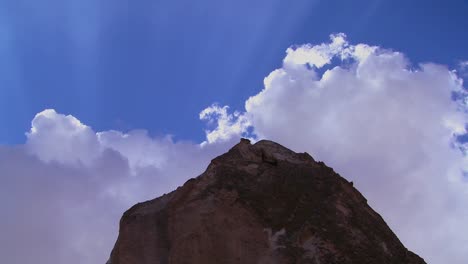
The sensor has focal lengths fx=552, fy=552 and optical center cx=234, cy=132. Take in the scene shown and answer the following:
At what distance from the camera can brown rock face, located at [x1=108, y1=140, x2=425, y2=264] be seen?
20.8 meters

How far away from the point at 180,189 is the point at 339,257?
7791 mm

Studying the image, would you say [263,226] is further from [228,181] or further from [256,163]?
[256,163]

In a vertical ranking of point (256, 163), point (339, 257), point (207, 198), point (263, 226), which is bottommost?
point (339, 257)

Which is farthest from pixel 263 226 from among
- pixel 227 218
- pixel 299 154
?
pixel 299 154

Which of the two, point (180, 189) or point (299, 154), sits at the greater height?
point (299, 154)

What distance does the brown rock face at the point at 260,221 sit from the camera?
20.8m

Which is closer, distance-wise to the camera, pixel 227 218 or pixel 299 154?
pixel 227 218

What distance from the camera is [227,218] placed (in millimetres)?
21781

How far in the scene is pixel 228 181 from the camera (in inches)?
920

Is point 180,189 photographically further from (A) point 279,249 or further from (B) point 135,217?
(A) point 279,249

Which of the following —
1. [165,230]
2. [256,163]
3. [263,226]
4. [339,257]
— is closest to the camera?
[339,257]

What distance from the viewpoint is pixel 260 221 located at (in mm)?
21859

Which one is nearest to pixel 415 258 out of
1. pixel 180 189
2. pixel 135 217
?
pixel 180 189

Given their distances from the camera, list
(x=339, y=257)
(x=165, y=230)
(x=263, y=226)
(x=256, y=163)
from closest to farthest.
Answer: (x=339, y=257)
(x=263, y=226)
(x=165, y=230)
(x=256, y=163)
